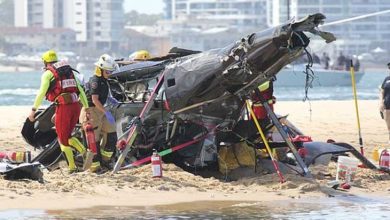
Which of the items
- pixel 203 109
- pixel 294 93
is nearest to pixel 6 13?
pixel 294 93

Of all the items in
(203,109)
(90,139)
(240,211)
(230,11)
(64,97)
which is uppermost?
(64,97)

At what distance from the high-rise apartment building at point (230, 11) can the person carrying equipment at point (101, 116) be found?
157 m

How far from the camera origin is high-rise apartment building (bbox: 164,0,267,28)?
176 meters

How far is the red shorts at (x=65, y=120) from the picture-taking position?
15547mm

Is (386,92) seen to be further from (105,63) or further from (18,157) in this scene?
(18,157)

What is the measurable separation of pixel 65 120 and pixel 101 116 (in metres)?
0.61

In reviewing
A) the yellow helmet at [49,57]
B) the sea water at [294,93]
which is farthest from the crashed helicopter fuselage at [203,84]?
the sea water at [294,93]

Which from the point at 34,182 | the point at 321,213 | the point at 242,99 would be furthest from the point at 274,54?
the point at 34,182

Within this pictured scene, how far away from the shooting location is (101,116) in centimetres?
1597

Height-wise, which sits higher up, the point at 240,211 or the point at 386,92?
the point at 386,92

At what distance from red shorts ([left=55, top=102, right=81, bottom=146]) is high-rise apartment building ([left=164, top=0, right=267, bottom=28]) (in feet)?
516

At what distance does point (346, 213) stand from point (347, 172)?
2078 millimetres

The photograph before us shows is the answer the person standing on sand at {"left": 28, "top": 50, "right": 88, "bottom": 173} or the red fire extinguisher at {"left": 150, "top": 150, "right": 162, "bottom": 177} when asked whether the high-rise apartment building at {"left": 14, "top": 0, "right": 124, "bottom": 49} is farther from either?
the red fire extinguisher at {"left": 150, "top": 150, "right": 162, "bottom": 177}

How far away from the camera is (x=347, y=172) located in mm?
15266
